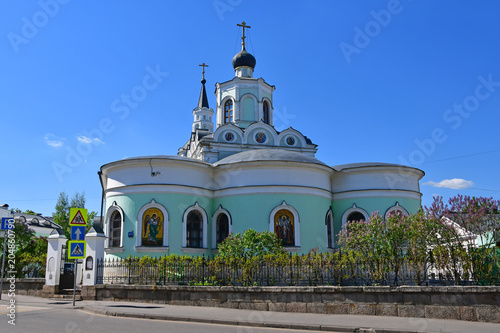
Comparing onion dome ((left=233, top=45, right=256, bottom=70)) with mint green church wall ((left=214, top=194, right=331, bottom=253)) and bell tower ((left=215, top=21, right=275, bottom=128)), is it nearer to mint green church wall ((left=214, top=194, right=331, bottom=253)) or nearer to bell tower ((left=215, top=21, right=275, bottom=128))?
bell tower ((left=215, top=21, right=275, bottom=128))

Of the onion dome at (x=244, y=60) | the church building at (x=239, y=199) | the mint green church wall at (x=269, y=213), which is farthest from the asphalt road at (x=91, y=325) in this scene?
the onion dome at (x=244, y=60)

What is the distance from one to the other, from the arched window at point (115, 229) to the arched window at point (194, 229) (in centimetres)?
292

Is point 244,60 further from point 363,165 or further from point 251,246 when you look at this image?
point 251,246

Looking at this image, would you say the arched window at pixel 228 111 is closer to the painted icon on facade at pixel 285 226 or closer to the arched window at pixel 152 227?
the painted icon on facade at pixel 285 226

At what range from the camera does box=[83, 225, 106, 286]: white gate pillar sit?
14.7 metres

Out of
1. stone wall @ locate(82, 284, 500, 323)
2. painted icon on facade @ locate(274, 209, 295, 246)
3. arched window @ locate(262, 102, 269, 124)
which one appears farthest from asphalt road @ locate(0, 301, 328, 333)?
arched window @ locate(262, 102, 269, 124)

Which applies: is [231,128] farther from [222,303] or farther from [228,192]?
[222,303]

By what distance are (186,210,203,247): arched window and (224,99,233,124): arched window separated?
10.3 meters

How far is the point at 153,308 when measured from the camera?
11922mm

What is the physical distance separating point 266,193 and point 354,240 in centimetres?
657

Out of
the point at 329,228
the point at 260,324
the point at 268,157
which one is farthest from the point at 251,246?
the point at 329,228

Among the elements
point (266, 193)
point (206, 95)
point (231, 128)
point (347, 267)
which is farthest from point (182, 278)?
point (206, 95)

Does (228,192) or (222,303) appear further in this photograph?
(228,192)

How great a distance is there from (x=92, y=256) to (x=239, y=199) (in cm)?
687
